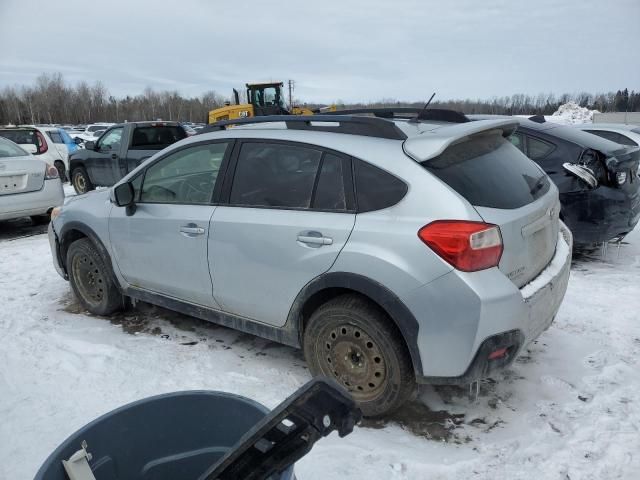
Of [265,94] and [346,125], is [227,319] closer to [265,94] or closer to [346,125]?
[346,125]

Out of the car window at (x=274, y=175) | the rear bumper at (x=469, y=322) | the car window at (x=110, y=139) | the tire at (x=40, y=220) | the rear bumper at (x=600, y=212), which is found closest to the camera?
the rear bumper at (x=469, y=322)

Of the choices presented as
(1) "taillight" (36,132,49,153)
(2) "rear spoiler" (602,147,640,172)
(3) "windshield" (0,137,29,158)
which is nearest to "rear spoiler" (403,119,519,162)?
(2) "rear spoiler" (602,147,640,172)

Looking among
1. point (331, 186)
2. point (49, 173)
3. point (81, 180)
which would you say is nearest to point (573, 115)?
point (81, 180)

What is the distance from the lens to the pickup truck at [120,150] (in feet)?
34.7

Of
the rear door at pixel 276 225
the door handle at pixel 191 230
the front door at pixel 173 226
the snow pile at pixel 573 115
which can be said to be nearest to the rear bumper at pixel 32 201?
the front door at pixel 173 226

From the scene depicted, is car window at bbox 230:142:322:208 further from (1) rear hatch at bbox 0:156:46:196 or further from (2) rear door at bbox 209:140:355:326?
(1) rear hatch at bbox 0:156:46:196

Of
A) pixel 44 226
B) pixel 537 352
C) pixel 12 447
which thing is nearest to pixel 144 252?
pixel 12 447

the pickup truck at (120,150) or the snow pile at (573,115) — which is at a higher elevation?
the snow pile at (573,115)

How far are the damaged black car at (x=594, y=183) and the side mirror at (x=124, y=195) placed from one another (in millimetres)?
4486

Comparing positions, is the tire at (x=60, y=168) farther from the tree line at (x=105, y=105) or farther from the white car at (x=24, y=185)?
the tree line at (x=105, y=105)

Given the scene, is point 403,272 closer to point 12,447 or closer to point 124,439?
point 124,439

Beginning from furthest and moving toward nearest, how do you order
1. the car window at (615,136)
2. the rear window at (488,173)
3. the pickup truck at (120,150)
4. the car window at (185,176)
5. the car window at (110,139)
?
the car window at (110,139) < the pickup truck at (120,150) < the car window at (615,136) < the car window at (185,176) < the rear window at (488,173)

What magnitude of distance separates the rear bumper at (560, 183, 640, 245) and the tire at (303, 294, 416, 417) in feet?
12.1

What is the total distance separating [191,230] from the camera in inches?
139
